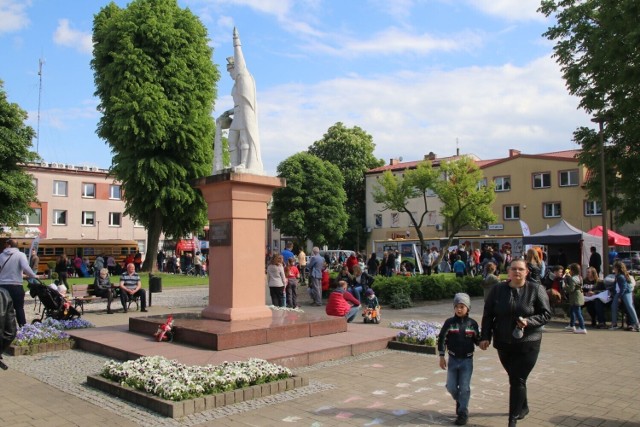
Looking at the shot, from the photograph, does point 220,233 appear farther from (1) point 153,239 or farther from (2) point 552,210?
(2) point 552,210

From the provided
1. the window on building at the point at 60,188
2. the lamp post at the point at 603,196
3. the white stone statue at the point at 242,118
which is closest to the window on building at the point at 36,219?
the window on building at the point at 60,188

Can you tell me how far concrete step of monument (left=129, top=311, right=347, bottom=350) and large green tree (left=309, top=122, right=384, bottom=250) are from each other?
5292 cm

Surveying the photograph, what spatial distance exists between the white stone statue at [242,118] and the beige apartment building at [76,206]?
140 feet

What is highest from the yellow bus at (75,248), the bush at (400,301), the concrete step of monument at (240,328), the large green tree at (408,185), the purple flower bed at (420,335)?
the large green tree at (408,185)

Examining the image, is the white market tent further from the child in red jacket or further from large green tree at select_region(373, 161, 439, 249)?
large green tree at select_region(373, 161, 439, 249)

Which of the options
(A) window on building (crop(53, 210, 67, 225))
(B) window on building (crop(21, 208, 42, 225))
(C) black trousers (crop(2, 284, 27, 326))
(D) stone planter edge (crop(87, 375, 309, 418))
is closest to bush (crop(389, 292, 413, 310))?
(C) black trousers (crop(2, 284, 27, 326))

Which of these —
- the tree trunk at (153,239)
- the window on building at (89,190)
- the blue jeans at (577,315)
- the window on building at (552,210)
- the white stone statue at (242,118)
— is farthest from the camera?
the window on building at (89,190)

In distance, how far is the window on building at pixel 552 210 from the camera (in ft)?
163

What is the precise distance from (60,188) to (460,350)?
5534 centimetres

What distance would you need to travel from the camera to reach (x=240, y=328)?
9.80 meters

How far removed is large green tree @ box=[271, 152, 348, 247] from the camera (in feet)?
184

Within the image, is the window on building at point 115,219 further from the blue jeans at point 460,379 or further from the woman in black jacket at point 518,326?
the woman in black jacket at point 518,326

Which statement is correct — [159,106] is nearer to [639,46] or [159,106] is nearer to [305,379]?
Answer: [639,46]

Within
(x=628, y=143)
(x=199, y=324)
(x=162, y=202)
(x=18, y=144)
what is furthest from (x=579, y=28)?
(x=18, y=144)
